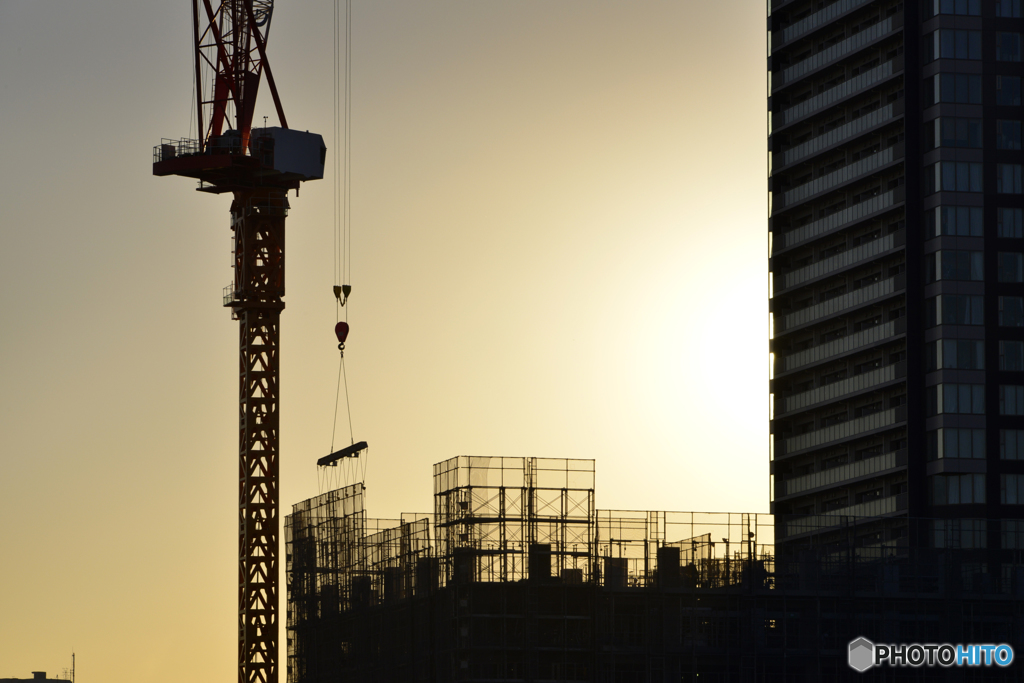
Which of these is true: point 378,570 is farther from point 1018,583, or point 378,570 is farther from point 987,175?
point 987,175

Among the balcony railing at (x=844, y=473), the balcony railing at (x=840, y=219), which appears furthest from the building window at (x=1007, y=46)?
the balcony railing at (x=844, y=473)

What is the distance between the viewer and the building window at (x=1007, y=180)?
146750mm

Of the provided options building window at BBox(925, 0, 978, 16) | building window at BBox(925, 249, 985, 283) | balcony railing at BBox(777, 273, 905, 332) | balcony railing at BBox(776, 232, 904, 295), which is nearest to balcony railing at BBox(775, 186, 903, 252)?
balcony railing at BBox(776, 232, 904, 295)

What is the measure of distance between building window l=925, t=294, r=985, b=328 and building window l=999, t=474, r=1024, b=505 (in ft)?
37.0

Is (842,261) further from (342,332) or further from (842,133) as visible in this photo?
(342,332)

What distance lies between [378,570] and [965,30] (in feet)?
189

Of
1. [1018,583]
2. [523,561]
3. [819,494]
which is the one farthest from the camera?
[819,494]

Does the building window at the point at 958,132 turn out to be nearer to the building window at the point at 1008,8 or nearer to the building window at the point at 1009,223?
the building window at the point at 1009,223

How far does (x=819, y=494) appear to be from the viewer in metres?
158

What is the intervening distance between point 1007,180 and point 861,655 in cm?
4875

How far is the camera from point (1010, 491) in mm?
143500

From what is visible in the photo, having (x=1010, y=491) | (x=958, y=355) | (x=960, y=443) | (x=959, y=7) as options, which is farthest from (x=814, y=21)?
(x=1010, y=491)

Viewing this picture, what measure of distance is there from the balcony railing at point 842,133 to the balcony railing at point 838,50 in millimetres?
5344

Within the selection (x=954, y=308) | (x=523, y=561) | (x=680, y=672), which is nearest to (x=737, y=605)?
(x=680, y=672)
